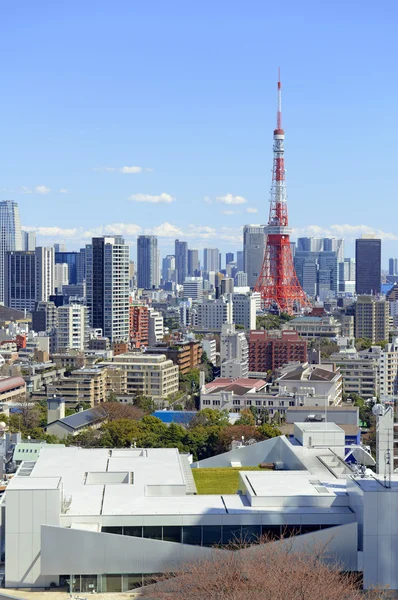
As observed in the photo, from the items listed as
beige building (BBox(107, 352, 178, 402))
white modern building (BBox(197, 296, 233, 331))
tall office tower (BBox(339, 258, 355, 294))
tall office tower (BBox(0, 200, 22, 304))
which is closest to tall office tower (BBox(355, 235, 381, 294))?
tall office tower (BBox(339, 258, 355, 294))

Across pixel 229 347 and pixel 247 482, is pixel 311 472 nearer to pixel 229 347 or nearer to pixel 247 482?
pixel 247 482

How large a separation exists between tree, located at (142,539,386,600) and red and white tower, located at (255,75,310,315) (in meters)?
37.6

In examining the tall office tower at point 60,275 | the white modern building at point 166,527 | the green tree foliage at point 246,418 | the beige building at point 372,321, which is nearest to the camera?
the white modern building at point 166,527

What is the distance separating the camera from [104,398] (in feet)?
78.0

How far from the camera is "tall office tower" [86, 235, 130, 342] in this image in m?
33.9

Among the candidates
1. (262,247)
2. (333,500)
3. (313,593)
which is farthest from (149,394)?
(262,247)

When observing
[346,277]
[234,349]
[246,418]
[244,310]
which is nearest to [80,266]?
[346,277]

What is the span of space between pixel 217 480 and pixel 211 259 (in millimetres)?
95070

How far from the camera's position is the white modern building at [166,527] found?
7340 mm

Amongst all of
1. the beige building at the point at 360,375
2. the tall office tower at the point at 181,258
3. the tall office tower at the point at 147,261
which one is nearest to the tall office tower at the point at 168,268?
the tall office tower at the point at 181,258

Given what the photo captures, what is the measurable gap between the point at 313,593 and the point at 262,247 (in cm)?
7241

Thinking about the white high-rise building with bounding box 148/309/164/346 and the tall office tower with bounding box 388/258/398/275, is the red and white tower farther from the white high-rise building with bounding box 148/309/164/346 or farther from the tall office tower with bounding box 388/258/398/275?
the tall office tower with bounding box 388/258/398/275

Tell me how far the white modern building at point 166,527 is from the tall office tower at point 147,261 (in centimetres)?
7107

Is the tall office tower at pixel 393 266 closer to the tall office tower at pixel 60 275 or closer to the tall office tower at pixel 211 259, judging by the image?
the tall office tower at pixel 211 259
